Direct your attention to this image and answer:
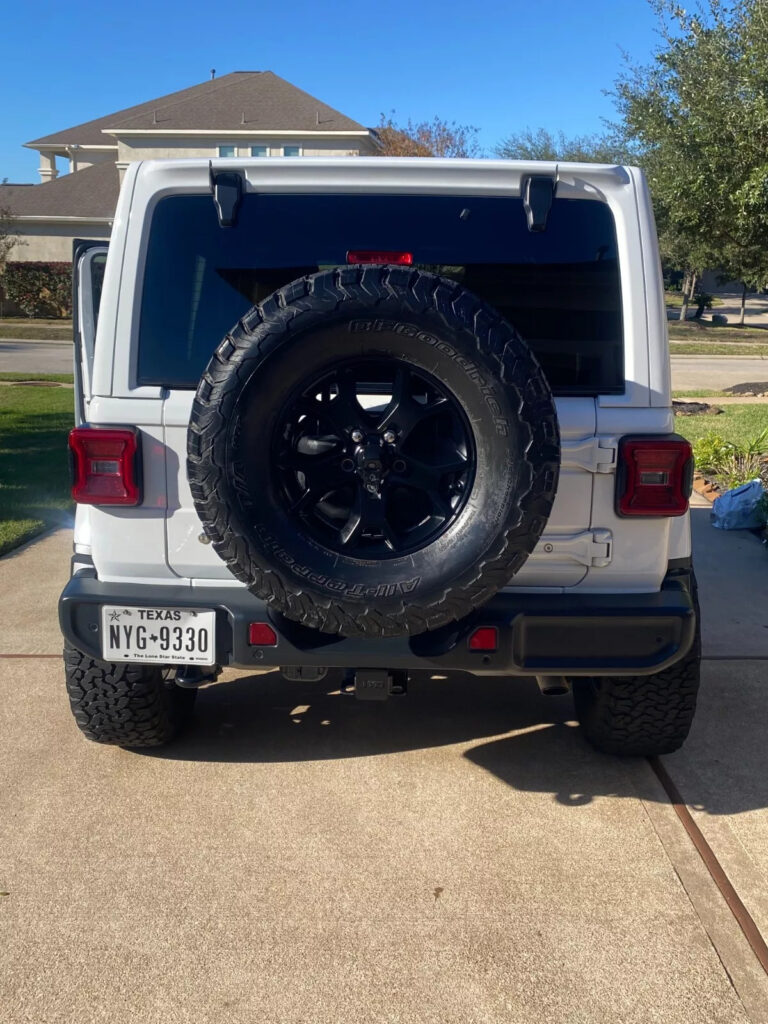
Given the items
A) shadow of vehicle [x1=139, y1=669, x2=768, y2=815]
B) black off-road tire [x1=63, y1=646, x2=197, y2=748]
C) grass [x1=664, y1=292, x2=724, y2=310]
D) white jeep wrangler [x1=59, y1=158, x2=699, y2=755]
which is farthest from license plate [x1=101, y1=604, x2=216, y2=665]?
grass [x1=664, y1=292, x2=724, y2=310]

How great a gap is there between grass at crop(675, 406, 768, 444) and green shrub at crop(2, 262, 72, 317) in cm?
2664

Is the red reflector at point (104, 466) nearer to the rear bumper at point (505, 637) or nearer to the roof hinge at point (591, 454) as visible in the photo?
the rear bumper at point (505, 637)

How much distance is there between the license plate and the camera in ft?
10.1

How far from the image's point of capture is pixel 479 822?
3.33 metres

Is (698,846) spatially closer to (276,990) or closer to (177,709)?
(276,990)

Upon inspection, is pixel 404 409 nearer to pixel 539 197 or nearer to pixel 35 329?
pixel 539 197

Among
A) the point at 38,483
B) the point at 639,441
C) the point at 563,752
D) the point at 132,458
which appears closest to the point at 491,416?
the point at 639,441

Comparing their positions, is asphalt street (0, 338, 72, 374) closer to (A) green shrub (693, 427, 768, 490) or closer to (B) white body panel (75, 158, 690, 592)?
(A) green shrub (693, 427, 768, 490)

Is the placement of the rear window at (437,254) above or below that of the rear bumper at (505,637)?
above

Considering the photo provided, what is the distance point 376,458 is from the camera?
2.78 meters

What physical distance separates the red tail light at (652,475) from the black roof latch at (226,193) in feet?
4.63

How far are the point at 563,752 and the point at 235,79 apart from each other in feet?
126

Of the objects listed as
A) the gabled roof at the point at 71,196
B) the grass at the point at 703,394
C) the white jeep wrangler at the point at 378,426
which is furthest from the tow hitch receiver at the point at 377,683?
the gabled roof at the point at 71,196

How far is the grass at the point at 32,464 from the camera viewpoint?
7.31m
